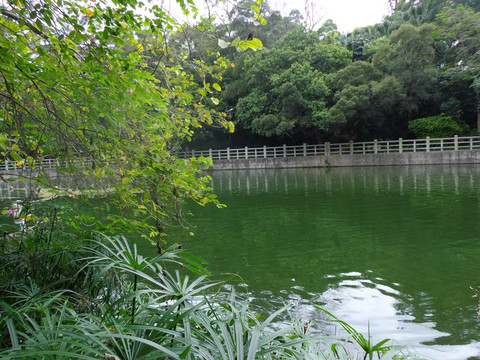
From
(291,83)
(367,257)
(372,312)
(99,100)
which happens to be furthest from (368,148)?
(99,100)

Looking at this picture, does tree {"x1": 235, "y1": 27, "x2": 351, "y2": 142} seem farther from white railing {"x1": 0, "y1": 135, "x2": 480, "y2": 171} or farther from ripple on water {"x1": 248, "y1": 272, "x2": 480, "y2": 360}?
ripple on water {"x1": 248, "y1": 272, "x2": 480, "y2": 360}

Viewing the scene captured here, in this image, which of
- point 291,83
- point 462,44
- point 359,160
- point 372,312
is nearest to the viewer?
point 372,312

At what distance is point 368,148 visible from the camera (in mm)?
24875

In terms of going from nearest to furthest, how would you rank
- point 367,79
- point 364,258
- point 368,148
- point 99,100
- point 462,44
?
point 99,100
point 364,258
point 462,44
point 367,79
point 368,148

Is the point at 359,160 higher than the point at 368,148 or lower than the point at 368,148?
lower

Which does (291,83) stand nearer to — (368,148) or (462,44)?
(368,148)

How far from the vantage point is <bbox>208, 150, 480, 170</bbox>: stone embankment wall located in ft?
65.3

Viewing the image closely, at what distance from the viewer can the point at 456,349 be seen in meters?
3.02

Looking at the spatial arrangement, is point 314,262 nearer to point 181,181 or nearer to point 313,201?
point 181,181

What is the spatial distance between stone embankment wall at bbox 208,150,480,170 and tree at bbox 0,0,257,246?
20069mm

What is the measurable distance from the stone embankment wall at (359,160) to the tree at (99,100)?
20.1 metres

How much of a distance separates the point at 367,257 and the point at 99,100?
4.38m

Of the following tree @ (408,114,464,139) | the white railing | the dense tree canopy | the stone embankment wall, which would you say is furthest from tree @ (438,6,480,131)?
the stone embankment wall

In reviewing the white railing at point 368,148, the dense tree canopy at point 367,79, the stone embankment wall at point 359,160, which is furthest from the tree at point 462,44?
the stone embankment wall at point 359,160
